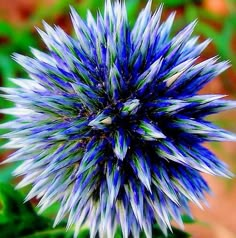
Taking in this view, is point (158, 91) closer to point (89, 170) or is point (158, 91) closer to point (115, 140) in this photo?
point (115, 140)

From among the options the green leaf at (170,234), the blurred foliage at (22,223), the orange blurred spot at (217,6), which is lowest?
the green leaf at (170,234)

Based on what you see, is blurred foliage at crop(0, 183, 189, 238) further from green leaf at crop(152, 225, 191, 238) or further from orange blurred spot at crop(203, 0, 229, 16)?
orange blurred spot at crop(203, 0, 229, 16)

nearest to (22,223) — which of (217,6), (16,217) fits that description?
(16,217)

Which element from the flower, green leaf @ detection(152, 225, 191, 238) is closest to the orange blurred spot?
the flower

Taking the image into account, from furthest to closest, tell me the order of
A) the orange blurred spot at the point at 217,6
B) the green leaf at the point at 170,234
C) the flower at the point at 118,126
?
the orange blurred spot at the point at 217,6, the green leaf at the point at 170,234, the flower at the point at 118,126

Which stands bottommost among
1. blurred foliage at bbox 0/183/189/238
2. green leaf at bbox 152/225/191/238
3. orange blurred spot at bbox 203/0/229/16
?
green leaf at bbox 152/225/191/238

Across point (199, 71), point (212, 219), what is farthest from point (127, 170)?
point (212, 219)

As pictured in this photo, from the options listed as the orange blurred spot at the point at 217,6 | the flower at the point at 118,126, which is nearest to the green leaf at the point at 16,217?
the flower at the point at 118,126

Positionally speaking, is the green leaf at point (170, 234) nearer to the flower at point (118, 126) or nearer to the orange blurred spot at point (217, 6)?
the flower at point (118, 126)
